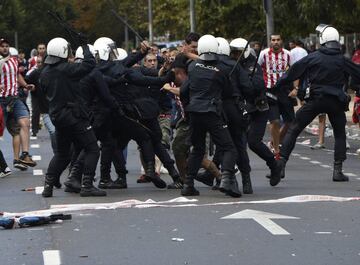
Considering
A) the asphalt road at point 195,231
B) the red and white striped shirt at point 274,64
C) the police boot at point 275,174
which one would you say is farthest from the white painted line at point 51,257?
the red and white striped shirt at point 274,64

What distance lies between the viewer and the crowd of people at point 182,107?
13.1 meters

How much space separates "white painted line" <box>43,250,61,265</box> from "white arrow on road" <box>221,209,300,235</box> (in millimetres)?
1916

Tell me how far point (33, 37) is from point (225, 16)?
49.9 meters

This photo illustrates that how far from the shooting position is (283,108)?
18297 millimetres

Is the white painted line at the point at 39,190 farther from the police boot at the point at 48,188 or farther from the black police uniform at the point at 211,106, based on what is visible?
the black police uniform at the point at 211,106

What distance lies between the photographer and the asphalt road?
9.14 meters

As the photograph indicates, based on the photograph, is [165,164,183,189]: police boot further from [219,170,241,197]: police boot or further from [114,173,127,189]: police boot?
[219,170,241,197]: police boot

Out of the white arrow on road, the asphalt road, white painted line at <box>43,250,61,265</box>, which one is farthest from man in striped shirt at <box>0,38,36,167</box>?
white painted line at <box>43,250,61,265</box>

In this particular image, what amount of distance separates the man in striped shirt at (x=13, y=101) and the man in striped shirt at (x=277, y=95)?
11.4 ft

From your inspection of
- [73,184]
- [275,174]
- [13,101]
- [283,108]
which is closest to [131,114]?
[73,184]

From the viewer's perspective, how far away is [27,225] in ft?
35.5

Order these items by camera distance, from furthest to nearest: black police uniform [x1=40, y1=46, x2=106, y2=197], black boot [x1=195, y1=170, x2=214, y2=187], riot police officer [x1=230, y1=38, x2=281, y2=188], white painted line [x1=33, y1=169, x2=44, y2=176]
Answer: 1. white painted line [x1=33, y1=169, x2=44, y2=176]
2. black boot [x1=195, y1=170, x2=214, y2=187]
3. riot police officer [x1=230, y1=38, x2=281, y2=188]
4. black police uniform [x1=40, y1=46, x2=106, y2=197]

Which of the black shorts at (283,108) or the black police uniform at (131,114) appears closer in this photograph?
the black police uniform at (131,114)

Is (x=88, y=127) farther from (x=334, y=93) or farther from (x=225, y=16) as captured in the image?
(x=225, y=16)
